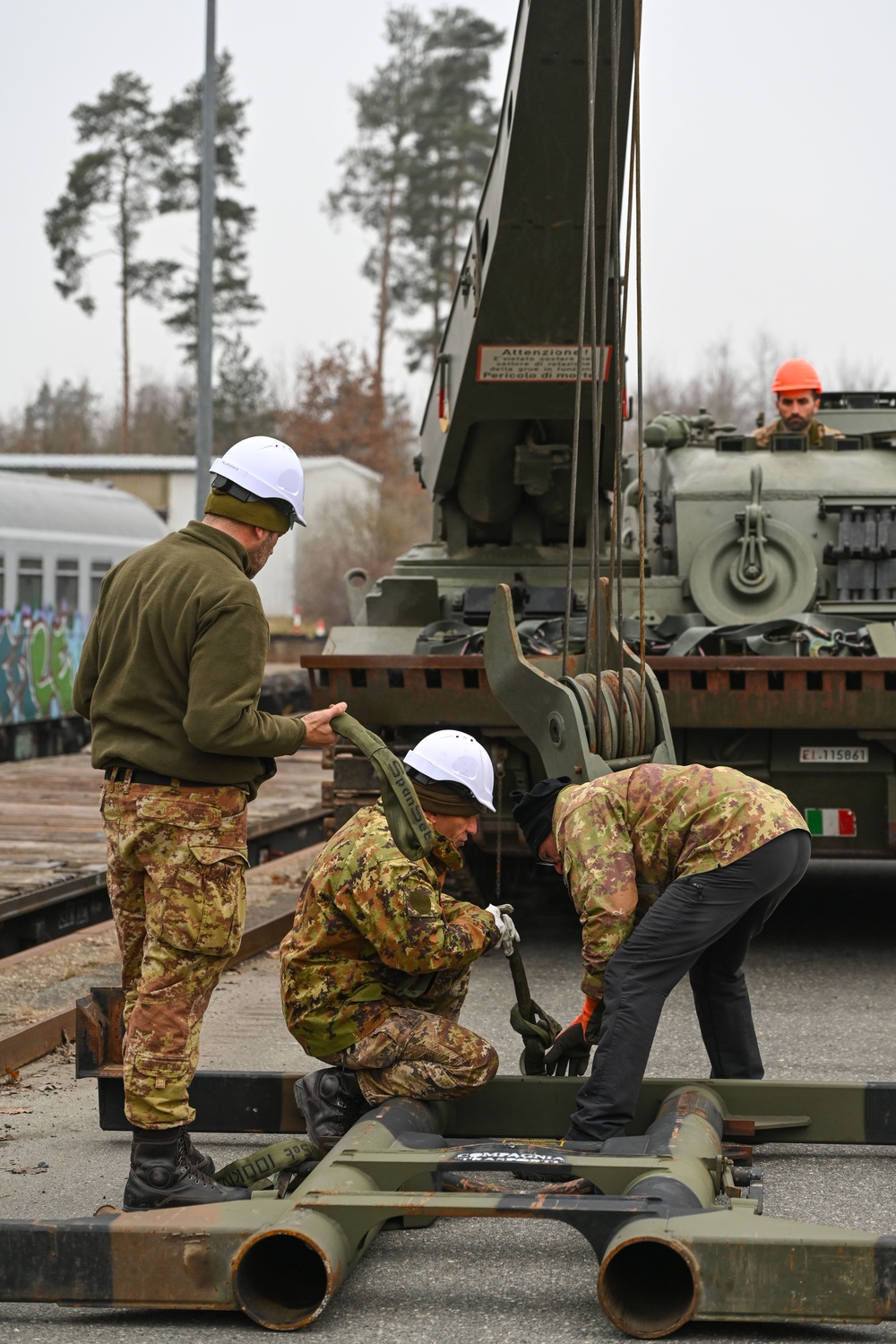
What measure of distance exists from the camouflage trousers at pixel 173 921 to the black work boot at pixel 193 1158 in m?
0.06

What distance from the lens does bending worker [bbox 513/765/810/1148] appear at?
197 inches

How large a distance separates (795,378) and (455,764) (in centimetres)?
653

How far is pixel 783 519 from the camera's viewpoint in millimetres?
10258

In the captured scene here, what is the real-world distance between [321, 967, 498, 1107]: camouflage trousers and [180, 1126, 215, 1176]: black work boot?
19.9 inches

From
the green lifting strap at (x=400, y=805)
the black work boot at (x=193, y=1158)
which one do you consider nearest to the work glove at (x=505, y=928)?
the green lifting strap at (x=400, y=805)

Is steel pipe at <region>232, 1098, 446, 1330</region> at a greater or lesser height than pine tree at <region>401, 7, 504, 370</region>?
lesser

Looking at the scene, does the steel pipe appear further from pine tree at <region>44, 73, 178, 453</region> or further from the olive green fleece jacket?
pine tree at <region>44, 73, 178, 453</region>

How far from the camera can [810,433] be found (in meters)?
11.1

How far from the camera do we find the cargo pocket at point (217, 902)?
471cm

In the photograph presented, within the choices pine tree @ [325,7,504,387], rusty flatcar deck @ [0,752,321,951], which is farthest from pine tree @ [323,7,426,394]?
rusty flatcar deck @ [0,752,321,951]

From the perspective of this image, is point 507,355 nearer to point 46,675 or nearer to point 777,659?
point 777,659

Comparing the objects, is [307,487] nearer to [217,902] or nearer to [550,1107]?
[550,1107]

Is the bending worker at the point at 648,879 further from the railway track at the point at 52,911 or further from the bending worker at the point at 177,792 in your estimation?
the railway track at the point at 52,911

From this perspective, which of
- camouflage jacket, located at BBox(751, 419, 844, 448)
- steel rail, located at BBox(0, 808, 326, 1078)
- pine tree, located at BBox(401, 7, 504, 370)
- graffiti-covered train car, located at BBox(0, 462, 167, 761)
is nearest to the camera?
steel rail, located at BBox(0, 808, 326, 1078)
